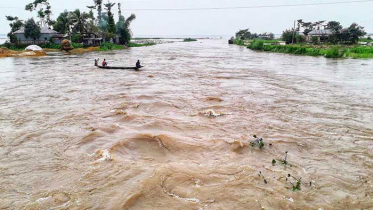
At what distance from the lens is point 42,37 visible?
5222cm

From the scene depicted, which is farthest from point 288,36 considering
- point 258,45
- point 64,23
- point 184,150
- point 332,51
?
point 184,150

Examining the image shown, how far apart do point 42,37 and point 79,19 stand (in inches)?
329

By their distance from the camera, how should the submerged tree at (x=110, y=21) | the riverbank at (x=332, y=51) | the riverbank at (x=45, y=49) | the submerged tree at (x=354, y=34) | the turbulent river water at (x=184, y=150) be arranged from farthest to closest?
the submerged tree at (x=110, y=21) < the submerged tree at (x=354, y=34) < the riverbank at (x=45, y=49) < the riverbank at (x=332, y=51) < the turbulent river water at (x=184, y=150)

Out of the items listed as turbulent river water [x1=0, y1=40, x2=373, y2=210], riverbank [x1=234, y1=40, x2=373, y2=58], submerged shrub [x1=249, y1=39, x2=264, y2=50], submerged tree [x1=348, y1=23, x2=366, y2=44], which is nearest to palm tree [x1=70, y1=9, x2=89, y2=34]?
submerged shrub [x1=249, y1=39, x2=264, y2=50]

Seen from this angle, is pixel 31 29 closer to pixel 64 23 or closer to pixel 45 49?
pixel 45 49

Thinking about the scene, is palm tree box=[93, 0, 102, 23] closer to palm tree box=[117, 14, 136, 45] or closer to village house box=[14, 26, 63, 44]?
palm tree box=[117, 14, 136, 45]

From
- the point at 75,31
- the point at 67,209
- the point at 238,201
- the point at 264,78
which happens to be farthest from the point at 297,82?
the point at 75,31

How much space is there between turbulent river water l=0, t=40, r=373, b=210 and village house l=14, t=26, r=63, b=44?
4450cm

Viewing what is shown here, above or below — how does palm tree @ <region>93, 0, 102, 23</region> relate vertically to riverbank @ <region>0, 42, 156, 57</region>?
above

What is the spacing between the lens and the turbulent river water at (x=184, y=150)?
4.95m

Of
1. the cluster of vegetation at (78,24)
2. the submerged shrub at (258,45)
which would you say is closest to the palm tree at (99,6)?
the cluster of vegetation at (78,24)

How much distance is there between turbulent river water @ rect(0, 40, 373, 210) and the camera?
4953 millimetres

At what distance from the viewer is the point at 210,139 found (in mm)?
7555

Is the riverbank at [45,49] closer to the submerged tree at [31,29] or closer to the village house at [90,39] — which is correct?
the village house at [90,39]
